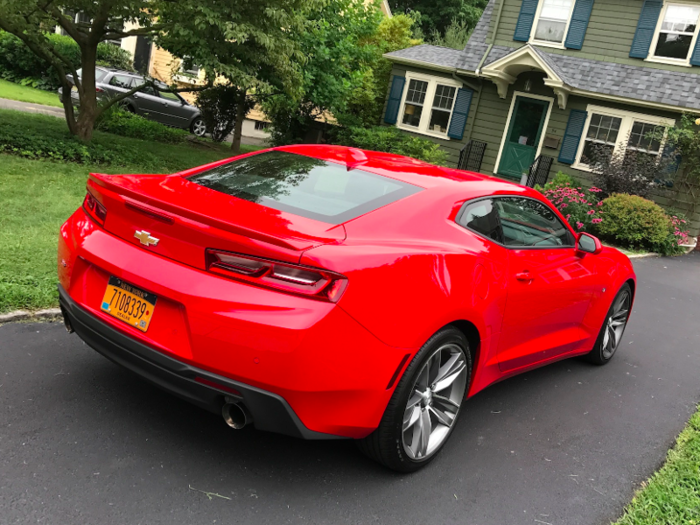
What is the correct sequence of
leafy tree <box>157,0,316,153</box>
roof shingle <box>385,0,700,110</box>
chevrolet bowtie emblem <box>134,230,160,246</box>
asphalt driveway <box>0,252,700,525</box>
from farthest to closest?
roof shingle <box>385,0,700,110</box>, leafy tree <box>157,0,316,153</box>, chevrolet bowtie emblem <box>134,230,160,246</box>, asphalt driveway <box>0,252,700,525</box>

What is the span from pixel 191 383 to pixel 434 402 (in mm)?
1319

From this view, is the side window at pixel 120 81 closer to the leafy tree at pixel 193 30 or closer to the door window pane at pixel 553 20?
the leafy tree at pixel 193 30

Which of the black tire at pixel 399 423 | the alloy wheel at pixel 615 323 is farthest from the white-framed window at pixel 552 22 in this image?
the black tire at pixel 399 423

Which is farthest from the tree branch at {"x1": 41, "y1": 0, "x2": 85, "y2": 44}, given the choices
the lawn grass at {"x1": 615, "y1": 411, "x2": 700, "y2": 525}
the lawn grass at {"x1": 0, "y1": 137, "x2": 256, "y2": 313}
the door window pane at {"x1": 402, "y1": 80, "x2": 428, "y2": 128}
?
the door window pane at {"x1": 402, "y1": 80, "x2": 428, "y2": 128}

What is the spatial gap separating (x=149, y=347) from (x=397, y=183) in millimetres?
1608

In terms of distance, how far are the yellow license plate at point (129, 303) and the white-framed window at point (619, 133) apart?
15918 millimetres

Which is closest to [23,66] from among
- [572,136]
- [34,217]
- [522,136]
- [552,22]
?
[522,136]

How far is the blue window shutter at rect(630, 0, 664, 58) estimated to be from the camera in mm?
17625

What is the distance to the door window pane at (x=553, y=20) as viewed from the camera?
1875 cm

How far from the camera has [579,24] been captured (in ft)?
60.8

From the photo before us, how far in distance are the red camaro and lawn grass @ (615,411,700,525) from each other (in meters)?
1.01

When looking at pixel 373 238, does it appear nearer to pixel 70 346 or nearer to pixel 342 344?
pixel 342 344

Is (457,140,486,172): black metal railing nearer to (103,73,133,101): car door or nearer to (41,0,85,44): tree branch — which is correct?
(103,73,133,101): car door

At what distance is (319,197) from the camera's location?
11.1 feet
